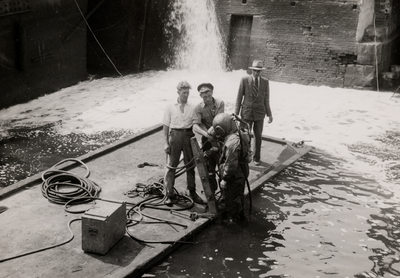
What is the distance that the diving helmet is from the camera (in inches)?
295

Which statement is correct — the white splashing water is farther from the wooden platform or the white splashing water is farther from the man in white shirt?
the man in white shirt

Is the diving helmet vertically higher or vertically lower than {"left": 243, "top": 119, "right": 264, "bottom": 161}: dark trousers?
higher

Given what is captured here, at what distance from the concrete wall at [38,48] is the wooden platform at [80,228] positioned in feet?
20.8

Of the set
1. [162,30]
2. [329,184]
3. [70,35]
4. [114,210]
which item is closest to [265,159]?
[329,184]

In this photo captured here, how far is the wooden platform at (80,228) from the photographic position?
246 inches

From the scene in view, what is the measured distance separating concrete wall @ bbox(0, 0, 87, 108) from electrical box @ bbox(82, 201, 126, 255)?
31.6 ft

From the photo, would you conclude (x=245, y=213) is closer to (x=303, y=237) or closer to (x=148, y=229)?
(x=303, y=237)

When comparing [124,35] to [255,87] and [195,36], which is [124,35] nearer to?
[195,36]

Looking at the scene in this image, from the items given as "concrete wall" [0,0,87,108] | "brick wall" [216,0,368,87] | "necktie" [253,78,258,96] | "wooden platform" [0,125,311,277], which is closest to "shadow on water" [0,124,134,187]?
"wooden platform" [0,125,311,277]

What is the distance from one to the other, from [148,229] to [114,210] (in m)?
0.90

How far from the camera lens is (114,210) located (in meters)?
6.67

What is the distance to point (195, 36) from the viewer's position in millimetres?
20828

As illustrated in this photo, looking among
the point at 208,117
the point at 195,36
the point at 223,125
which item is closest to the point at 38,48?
the point at 195,36

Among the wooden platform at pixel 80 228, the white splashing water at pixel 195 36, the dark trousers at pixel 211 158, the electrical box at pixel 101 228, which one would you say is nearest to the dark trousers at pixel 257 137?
the wooden platform at pixel 80 228
